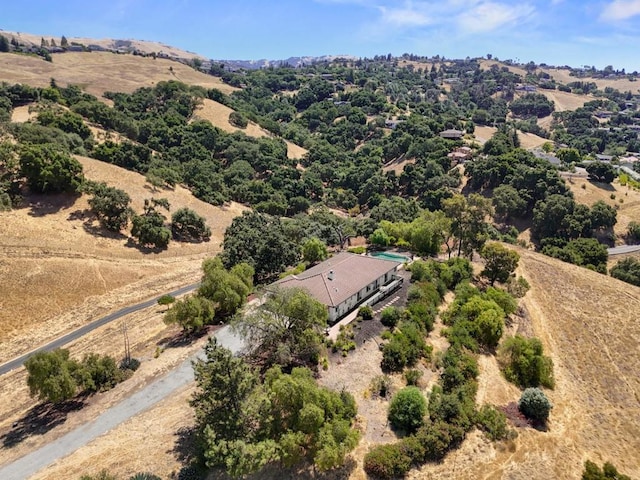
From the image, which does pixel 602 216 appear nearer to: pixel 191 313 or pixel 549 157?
pixel 549 157

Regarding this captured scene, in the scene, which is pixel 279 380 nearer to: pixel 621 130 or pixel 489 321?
pixel 489 321

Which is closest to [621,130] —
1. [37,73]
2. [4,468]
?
[4,468]

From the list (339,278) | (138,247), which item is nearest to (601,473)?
(339,278)

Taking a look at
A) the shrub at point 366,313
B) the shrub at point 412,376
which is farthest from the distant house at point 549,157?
the shrub at point 412,376

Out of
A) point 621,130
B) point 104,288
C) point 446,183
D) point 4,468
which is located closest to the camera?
point 4,468

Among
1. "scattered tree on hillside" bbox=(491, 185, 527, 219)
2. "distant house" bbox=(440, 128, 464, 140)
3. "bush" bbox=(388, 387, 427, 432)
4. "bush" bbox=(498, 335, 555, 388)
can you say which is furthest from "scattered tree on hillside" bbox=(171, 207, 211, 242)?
"distant house" bbox=(440, 128, 464, 140)

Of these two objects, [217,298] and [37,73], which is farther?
[37,73]

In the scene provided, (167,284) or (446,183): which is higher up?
(446,183)
